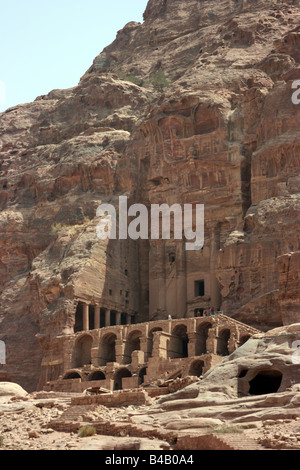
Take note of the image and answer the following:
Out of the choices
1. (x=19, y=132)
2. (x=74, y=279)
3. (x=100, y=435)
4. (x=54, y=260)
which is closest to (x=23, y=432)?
(x=100, y=435)

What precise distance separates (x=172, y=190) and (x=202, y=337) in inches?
632

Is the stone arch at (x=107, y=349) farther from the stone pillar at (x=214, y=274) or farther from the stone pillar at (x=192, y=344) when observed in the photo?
the stone pillar at (x=214, y=274)

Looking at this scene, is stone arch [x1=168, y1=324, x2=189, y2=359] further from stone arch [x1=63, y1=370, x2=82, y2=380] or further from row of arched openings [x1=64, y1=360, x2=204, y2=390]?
stone arch [x1=63, y1=370, x2=82, y2=380]

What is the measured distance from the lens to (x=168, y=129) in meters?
78.3

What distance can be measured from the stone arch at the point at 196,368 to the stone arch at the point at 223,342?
2443 millimetres

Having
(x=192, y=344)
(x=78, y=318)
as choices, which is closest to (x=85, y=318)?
(x=78, y=318)

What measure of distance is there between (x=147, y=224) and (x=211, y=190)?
714cm

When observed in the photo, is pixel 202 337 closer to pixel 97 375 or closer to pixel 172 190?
pixel 97 375

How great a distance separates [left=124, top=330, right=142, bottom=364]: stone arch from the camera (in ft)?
224

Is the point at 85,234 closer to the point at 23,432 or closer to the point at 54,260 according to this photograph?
the point at 54,260

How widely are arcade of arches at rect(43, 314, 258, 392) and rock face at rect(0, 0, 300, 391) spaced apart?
2784mm
